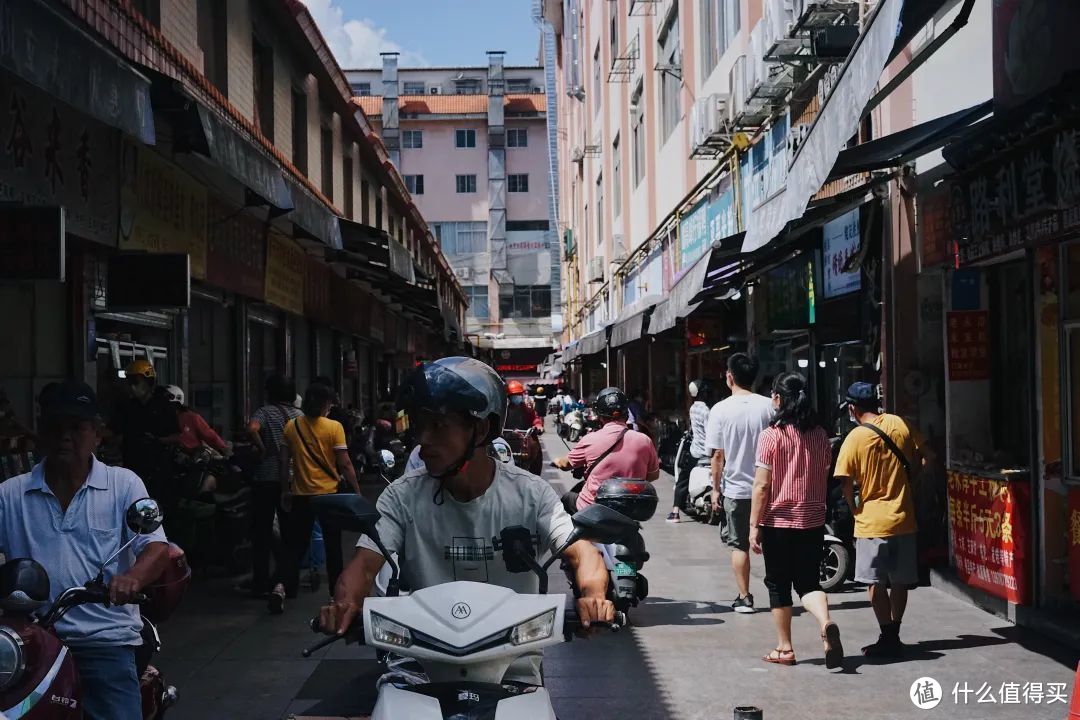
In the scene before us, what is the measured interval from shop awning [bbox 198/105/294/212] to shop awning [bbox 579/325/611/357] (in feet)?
52.1

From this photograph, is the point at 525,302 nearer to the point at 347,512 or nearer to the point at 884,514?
the point at 884,514

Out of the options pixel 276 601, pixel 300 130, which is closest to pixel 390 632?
pixel 276 601

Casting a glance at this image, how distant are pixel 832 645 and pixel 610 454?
92.8 inches

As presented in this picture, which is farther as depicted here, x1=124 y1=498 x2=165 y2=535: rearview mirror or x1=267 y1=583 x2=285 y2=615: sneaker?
x1=267 y1=583 x2=285 y2=615: sneaker

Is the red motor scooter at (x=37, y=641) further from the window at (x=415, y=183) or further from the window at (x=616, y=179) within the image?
the window at (x=415, y=183)

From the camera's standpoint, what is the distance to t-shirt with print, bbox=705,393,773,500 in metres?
8.34

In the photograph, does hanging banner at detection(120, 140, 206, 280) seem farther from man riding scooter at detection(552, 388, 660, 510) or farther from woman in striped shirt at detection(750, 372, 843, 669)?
woman in striped shirt at detection(750, 372, 843, 669)

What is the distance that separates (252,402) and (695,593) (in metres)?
8.96

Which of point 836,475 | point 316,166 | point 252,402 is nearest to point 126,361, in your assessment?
point 252,402

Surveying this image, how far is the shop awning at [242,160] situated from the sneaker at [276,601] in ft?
10.2

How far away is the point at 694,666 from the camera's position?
274 inches

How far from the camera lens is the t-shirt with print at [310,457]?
8.93m

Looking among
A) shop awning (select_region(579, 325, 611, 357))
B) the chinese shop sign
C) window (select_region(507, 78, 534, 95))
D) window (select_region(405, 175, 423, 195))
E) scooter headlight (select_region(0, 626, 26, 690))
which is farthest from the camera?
window (select_region(507, 78, 534, 95))

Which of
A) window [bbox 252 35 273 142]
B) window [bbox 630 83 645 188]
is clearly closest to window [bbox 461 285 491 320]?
window [bbox 630 83 645 188]
